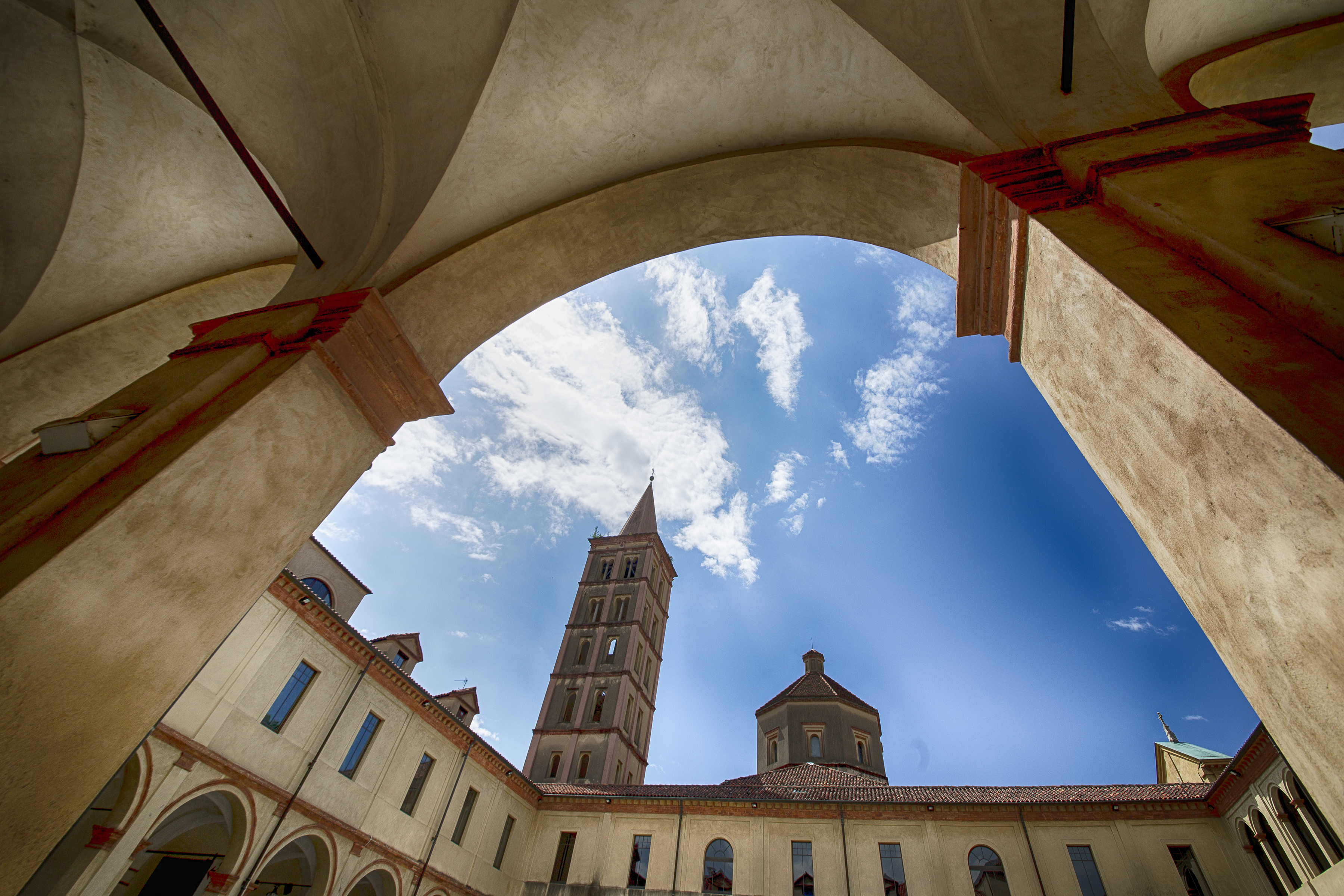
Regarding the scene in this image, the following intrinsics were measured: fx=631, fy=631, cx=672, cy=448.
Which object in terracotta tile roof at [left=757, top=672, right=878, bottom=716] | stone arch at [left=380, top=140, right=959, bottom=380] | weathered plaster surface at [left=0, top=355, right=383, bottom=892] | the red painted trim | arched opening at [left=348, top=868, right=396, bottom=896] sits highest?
terracotta tile roof at [left=757, top=672, right=878, bottom=716]

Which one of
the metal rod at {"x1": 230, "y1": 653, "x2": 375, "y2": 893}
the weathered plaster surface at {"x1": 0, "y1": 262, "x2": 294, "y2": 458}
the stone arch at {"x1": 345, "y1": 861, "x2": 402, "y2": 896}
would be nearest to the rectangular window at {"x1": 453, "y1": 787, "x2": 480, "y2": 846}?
the stone arch at {"x1": 345, "y1": 861, "x2": 402, "y2": 896}

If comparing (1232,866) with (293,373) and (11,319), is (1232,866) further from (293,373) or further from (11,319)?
(11,319)

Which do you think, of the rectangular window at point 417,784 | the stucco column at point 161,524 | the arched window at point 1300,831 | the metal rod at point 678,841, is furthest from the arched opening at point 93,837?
the arched window at point 1300,831

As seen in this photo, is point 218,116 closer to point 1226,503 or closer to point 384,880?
point 1226,503

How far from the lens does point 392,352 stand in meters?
3.88

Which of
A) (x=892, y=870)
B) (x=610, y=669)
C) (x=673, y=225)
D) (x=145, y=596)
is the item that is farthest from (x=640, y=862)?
(x=145, y=596)

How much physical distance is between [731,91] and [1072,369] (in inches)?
132

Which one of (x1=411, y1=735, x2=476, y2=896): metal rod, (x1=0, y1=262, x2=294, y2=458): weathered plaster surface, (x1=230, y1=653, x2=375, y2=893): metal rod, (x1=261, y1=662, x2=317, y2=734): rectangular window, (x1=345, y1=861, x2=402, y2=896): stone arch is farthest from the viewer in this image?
(x1=411, y1=735, x2=476, y2=896): metal rod

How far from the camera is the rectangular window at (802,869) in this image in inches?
687

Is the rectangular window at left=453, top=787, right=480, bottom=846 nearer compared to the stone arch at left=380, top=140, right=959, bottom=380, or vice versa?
the stone arch at left=380, top=140, right=959, bottom=380

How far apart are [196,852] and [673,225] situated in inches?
629

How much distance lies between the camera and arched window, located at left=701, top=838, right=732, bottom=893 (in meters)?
17.9

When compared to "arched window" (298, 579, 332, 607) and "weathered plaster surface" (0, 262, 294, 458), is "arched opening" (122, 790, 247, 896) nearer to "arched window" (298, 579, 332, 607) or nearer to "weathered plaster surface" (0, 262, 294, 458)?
"arched window" (298, 579, 332, 607)

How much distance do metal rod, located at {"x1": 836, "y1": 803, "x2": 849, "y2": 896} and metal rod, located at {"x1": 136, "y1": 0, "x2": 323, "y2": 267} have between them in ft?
64.3
